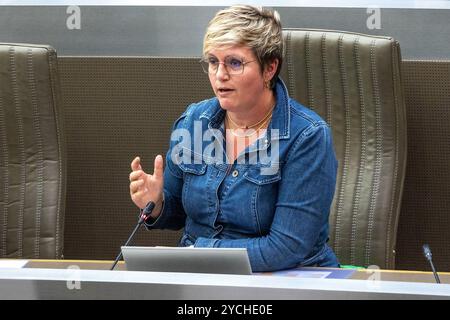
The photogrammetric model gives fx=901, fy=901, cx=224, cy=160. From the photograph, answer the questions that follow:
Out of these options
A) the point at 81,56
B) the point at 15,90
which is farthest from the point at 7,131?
the point at 81,56

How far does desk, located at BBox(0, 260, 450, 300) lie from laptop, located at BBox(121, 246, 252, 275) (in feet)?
1.28

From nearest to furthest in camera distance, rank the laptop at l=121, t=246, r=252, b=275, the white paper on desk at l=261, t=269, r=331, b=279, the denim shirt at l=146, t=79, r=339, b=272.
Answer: the laptop at l=121, t=246, r=252, b=275 < the white paper on desk at l=261, t=269, r=331, b=279 < the denim shirt at l=146, t=79, r=339, b=272

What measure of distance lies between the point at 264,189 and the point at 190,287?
0.91 meters

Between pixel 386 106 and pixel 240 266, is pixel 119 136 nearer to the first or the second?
pixel 386 106

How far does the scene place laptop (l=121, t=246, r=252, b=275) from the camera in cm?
152

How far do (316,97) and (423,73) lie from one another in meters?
0.61

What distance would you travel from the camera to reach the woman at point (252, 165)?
194 cm

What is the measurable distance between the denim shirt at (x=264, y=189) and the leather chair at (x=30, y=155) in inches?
23.9

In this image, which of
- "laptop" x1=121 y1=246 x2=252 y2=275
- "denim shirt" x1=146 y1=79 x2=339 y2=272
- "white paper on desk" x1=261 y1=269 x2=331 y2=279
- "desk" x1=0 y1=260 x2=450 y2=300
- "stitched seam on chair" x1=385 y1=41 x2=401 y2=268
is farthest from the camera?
"stitched seam on chair" x1=385 y1=41 x2=401 y2=268

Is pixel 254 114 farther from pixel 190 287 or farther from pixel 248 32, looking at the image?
pixel 190 287

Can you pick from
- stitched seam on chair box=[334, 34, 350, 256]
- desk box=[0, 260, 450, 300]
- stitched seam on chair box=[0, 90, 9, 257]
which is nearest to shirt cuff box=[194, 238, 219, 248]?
stitched seam on chair box=[334, 34, 350, 256]

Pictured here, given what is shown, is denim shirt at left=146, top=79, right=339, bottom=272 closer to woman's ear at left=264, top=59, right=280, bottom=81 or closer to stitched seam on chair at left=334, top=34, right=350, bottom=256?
woman's ear at left=264, top=59, right=280, bottom=81

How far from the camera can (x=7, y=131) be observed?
264 centimetres

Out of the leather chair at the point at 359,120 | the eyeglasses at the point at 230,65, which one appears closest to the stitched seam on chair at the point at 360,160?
the leather chair at the point at 359,120
